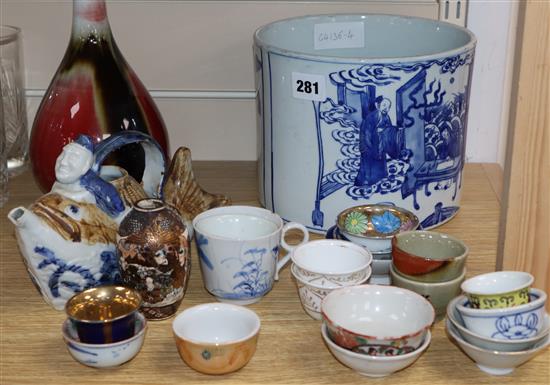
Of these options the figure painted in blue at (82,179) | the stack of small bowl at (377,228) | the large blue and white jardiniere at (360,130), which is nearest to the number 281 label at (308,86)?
the large blue and white jardiniere at (360,130)

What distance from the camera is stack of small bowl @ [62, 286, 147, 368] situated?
0.75 m

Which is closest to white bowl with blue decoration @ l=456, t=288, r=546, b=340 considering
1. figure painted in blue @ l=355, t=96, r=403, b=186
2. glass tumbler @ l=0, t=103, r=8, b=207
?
figure painted in blue @ l=355, t=96, r=403, b=186

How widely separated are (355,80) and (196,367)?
348 millimetres

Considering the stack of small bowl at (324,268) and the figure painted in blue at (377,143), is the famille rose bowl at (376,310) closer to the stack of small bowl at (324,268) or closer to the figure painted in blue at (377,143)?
the stack of small bowl at (324,268)

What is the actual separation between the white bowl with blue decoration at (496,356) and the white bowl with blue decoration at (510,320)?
0.01 metres

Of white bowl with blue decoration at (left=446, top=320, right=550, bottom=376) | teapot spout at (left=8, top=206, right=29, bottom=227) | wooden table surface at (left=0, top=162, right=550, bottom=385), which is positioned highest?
teapot spout at (left=8, top=206, right=29, bottom=227)

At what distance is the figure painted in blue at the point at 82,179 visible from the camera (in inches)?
32.8

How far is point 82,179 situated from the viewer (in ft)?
2.76

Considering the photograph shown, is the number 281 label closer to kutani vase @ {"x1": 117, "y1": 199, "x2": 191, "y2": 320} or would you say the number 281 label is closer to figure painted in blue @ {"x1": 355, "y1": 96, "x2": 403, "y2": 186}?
figure painted in blue @ {"x1": 355, "y1": 96, "x2": 403, "y2": 186}

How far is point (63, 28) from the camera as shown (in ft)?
3.96

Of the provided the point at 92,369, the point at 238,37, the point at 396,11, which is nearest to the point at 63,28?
the point at 238,37

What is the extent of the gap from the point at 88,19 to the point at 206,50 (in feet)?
0.87

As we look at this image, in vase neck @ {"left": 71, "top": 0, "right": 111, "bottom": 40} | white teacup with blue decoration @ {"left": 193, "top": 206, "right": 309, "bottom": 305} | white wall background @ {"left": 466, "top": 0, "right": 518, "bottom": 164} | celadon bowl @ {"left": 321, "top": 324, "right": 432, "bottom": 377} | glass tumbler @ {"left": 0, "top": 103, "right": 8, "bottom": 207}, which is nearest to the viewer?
celadon bowl @ {"left": 321, "top": 324, "right": 432, "bottom": 377}

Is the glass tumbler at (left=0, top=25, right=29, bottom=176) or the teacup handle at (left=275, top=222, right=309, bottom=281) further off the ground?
the glass tumbler at (left=0, top=25, right=29, bottom=176)
